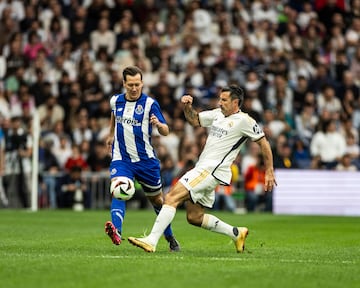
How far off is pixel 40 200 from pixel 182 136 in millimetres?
4200

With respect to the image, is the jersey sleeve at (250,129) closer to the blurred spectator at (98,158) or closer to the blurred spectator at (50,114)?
the blurred spectator at (98,158)

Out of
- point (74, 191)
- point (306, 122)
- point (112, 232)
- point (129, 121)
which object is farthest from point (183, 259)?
point (306, 122)

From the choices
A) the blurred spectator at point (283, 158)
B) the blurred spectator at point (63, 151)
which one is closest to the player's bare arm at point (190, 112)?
the blurred spectator at point (283, 158)

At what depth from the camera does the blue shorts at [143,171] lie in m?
13.7

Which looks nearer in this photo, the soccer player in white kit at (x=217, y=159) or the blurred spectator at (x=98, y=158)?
the soccer player in white kit at (x=217, y=159)

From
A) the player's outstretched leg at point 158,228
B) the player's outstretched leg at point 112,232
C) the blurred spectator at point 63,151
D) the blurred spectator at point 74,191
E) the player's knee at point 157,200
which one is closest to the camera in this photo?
the player's outstretched leg at point 158,228

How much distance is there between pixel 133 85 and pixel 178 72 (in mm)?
17029

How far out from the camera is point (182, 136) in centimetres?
2866

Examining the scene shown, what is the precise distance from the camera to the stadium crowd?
93.4ft

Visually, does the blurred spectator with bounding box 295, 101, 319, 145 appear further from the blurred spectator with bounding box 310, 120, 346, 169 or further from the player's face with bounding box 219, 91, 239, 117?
the player's face with bounding box 219, 91, 239, 117

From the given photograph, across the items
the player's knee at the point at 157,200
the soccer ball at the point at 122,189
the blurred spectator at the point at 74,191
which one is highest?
the soccer ball at the point at 122,189

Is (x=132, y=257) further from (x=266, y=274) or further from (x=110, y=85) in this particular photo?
(x=110, y=85)

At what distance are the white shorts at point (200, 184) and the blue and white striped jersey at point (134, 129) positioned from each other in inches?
35.5

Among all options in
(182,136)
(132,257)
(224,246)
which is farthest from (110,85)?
(132,257)
